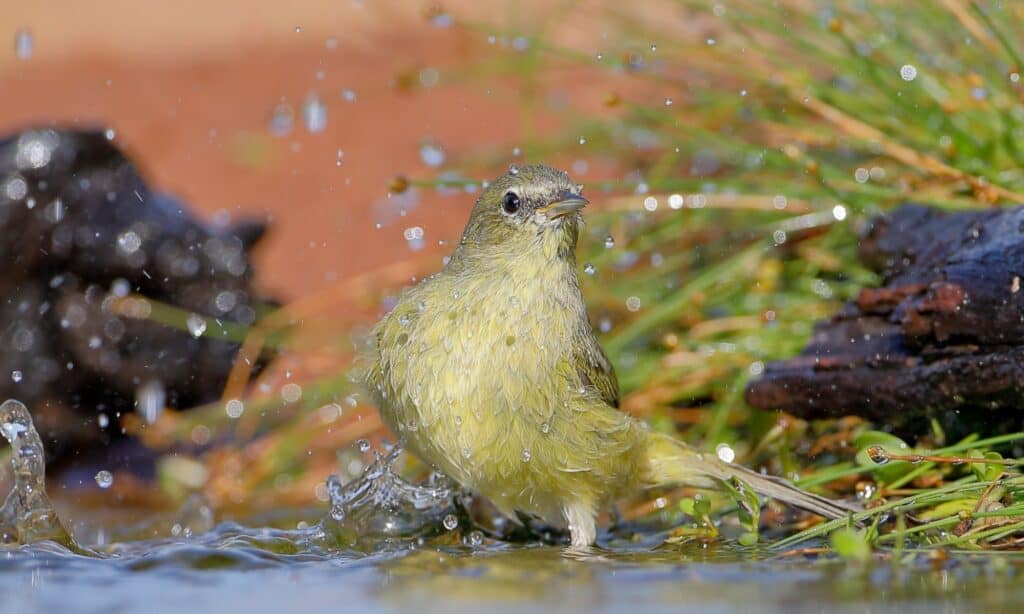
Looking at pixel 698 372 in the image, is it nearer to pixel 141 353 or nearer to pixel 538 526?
pixel 538 526

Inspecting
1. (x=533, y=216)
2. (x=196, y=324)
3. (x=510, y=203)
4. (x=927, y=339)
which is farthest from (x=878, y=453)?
(x=196, y=324)

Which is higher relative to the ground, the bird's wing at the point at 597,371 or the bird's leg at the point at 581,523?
the bird's wing at the point at 597,371

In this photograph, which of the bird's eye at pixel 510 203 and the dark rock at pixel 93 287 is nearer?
the bird's eye at pixel 510 203

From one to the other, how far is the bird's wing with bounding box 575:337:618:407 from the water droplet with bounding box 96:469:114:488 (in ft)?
8.86

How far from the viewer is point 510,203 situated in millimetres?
4117

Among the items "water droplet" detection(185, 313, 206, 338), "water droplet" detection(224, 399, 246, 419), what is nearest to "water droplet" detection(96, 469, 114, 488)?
"water droplet" detection(224, 399, 246, 419)

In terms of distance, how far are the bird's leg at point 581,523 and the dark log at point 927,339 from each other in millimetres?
690

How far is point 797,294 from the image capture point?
205 inches

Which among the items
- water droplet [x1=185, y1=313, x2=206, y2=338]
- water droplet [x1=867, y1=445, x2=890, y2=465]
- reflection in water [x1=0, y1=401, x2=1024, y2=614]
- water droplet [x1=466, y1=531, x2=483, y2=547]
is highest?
water droplet [x1=185, y1=313, x2=206, y2=338]

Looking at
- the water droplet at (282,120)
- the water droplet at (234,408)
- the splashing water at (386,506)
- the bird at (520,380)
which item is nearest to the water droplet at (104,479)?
the water droplet at (234,408)

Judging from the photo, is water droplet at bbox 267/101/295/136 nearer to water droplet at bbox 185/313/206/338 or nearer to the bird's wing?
water droplet at bbox 185/313/206/338

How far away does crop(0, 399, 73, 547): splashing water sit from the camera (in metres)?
4.12

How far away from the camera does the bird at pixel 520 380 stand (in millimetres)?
3863

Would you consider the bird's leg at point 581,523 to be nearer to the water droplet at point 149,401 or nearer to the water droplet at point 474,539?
the water droplet at point 474,539
